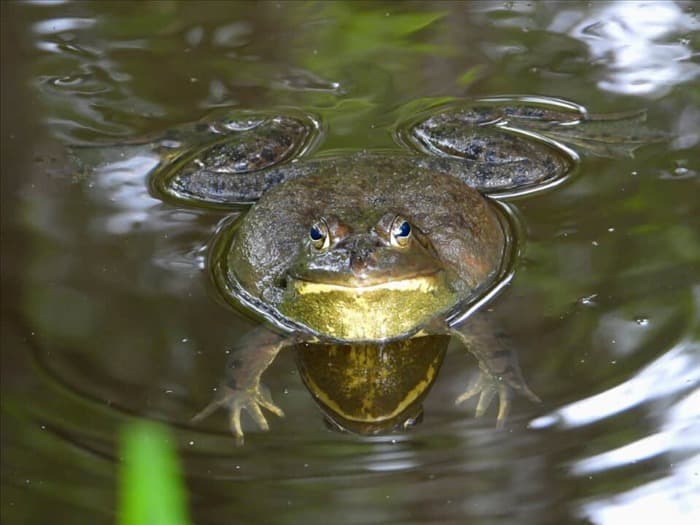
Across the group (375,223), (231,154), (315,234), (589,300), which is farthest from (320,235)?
(231,154)

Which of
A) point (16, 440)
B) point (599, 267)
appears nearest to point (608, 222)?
point (599, 267)

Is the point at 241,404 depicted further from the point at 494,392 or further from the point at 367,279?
the point at 494,392

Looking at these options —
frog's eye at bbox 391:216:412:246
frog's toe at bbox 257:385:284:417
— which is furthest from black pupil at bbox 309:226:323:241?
frog's toe at bbox 257:385:284:417

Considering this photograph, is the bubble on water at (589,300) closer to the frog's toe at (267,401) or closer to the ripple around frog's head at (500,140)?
the ripple around frog's head at (500,140)

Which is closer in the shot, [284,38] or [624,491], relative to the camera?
[624,491]

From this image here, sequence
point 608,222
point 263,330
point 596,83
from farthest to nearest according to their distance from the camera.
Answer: point 596,83 < point 608,222 < point 263,330

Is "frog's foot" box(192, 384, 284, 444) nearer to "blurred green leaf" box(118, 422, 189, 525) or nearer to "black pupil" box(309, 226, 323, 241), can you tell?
"black pupil" box(309, 226, 323, 241)

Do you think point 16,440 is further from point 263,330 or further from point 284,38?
point 284,38
